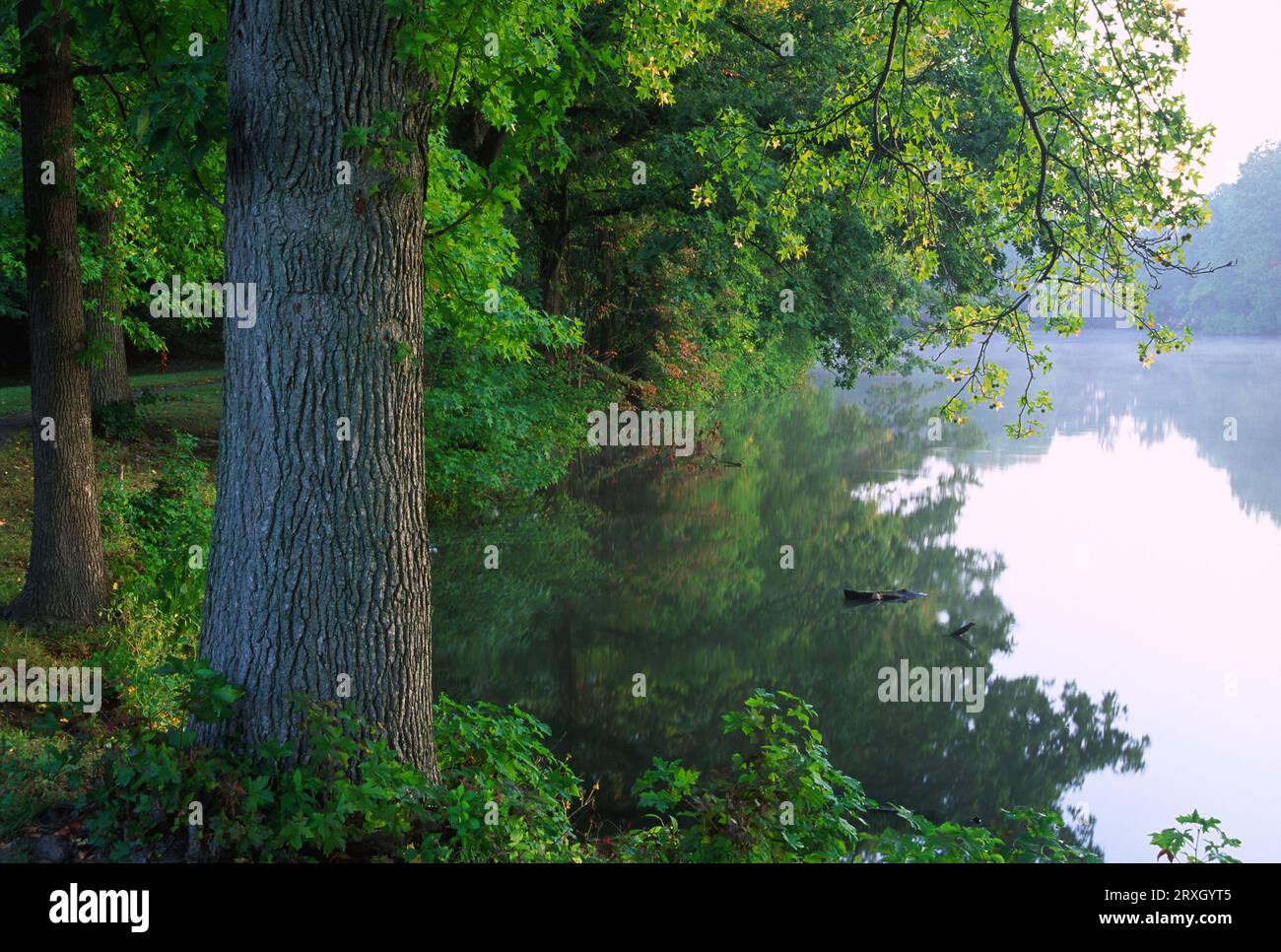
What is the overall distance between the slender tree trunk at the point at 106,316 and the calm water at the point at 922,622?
517 cm

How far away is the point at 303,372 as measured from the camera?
4.77 m

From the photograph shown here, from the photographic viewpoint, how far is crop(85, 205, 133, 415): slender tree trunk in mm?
11172

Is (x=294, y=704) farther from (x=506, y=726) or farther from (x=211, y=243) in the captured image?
(x=211, y=243)

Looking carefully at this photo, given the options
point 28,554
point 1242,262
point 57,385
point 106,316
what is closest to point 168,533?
point 28,554

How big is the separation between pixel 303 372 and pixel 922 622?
41.9ft

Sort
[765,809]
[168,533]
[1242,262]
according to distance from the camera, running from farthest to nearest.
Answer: [1242,262]
[168,533]
[765,809]

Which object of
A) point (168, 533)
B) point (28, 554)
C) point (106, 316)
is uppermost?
point (106, 316)

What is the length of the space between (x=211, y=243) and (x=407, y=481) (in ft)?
31.4

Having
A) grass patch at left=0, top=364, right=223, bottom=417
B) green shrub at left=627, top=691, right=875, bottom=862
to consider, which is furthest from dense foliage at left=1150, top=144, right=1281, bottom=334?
green shrub at left=627, top=691, right=875, bottom=862

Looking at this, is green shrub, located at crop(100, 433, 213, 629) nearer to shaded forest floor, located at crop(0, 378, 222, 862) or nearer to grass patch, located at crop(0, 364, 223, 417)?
shaded forest floor, located at crop(0, 378, 222, 862)

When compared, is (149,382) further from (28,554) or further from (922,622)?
(922,622)

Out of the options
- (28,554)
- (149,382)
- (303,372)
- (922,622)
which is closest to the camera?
(303,372)

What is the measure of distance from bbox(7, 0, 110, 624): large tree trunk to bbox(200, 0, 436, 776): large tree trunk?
5166 millimetres

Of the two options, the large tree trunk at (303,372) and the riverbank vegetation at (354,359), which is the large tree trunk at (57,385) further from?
the large tree trunk at (303,372)
